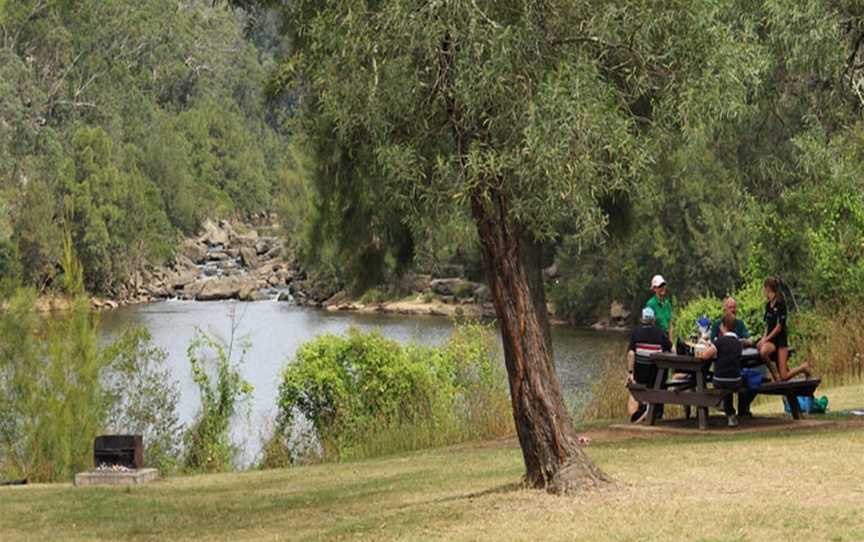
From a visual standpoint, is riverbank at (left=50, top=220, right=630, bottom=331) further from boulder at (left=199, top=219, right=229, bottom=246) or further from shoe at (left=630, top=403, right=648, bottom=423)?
shoe at (left=630, top=403, right=648, bottom=423)

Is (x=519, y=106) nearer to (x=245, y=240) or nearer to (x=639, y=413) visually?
(x=639, y=413)

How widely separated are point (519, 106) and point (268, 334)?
39.3 metres

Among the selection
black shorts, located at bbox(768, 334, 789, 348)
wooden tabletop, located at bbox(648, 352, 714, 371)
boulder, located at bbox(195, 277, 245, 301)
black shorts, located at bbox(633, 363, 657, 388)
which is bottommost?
black shorts, located at bbox(633, 363, 657, 388)

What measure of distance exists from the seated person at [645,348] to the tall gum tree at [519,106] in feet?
13.2

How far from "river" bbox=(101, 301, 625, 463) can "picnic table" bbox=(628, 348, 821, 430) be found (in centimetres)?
560

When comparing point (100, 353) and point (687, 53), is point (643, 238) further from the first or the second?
point (687, 53)

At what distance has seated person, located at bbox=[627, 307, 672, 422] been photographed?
51.3ft

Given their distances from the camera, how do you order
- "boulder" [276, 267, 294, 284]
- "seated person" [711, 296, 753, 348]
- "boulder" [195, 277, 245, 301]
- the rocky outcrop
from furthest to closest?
"boulder" [276, 267, 294, 284], the rocky outcrop, "boulder" [195, 277, 245, 301], "seated person" [711, 296, 753, 348]

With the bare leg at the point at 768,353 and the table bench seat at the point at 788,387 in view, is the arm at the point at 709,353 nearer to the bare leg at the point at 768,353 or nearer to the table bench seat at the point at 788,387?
the table bench seat at the point at 788,387

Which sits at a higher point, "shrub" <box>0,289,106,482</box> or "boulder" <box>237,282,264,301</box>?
"boulder" <box>237,282,264,301</box>

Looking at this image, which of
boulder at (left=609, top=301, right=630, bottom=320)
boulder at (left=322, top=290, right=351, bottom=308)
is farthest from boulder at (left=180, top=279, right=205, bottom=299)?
boulder at (left=609, top=301, right=630, bottom=320)

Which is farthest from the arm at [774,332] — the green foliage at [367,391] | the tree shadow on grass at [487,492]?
the tree shadow on grass at [487,492]

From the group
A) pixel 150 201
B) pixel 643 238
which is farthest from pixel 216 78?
pixel 643 238

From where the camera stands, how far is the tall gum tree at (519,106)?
10789mm
